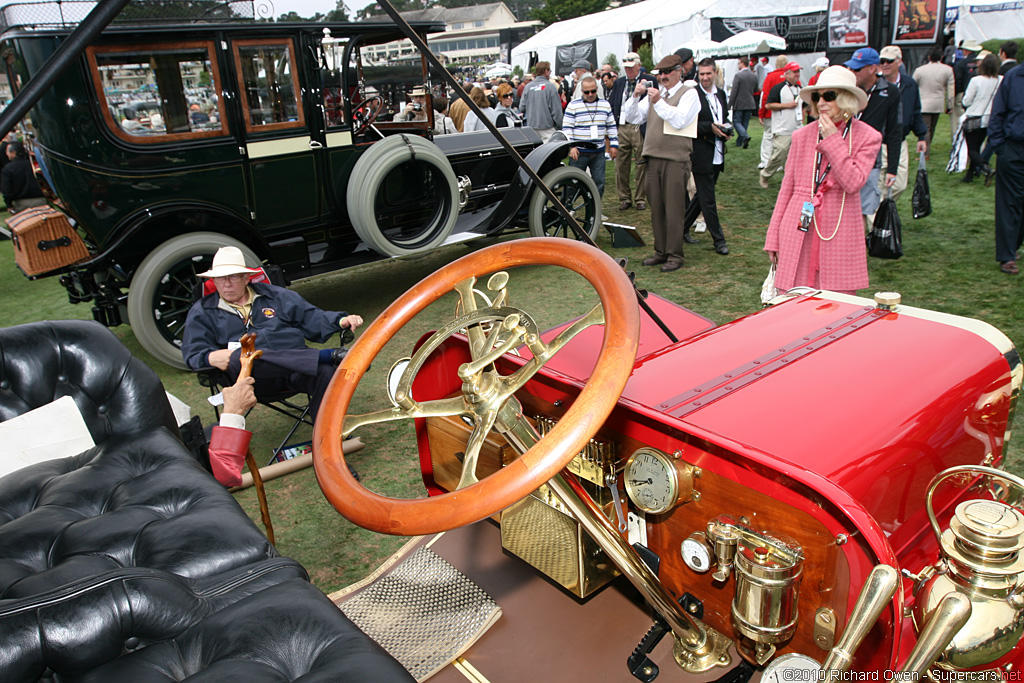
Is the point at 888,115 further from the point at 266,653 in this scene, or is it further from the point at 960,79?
the point at 960,79

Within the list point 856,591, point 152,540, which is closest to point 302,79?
point 152,540

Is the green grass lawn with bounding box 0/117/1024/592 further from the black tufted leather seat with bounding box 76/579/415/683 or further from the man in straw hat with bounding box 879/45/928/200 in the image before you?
the black tufted leather seat with bounding box 76/579/415/683

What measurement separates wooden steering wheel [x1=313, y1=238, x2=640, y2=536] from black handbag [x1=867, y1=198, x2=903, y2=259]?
5128 millimetres

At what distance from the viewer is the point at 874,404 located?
1.75 m

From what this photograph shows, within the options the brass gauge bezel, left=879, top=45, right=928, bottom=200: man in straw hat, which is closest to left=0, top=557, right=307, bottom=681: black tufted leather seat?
the brass gauge bezel

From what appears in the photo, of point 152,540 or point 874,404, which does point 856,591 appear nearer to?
point 874,404

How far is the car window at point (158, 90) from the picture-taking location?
4613 mm

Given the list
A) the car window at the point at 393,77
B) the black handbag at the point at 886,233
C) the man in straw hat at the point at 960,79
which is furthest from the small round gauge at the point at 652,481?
the man in straw hat at the point at 960,79

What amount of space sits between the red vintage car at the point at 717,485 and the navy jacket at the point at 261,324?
5.48 feet

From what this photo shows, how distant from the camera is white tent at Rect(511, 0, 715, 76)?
19172 mm

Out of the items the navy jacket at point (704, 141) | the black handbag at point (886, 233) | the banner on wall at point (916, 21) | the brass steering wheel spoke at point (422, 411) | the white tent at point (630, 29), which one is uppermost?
the white tent at point (630, 29)

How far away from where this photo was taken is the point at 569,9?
45.5 metres

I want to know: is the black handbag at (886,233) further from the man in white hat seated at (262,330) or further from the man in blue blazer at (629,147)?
the man in white hat seated at (262,330)

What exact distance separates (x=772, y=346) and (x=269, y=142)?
443cm
